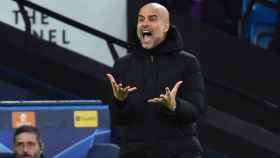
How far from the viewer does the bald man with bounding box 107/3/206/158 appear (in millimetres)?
4758

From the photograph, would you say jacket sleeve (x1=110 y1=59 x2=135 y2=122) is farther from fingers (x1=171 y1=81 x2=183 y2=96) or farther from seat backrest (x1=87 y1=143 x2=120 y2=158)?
seat backrest (x1=87 y1=143 x2=120 y2=158)

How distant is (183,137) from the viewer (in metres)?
4.83

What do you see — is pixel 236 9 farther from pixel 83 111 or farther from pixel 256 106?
pixel 83 111

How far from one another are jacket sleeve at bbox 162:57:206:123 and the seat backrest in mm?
1373

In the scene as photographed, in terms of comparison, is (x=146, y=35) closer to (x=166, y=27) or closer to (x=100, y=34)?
(x=166, y=27)

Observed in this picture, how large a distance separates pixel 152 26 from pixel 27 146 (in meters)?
1.86

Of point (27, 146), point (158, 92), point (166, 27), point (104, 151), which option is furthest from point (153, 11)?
point (27, 146)

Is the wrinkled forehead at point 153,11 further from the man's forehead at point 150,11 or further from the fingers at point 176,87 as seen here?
the fingers at point 176,87

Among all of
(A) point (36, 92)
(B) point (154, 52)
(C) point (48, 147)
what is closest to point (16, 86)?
(A) point (36, 92)

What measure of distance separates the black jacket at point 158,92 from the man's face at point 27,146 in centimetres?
161

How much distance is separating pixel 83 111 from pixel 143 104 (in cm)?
269

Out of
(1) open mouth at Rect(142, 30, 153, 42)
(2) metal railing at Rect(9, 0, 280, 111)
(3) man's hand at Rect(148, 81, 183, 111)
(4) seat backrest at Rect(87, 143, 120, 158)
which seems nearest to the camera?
(3) man's hand at Rect(148, 81, 183, 111)

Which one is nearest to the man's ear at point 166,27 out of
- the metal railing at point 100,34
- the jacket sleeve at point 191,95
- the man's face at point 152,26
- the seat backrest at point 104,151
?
the man's face at point 152,26

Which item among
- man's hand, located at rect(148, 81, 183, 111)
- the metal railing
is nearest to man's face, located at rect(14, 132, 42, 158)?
man's hand, located at rect(148, 81, 183, 111)
